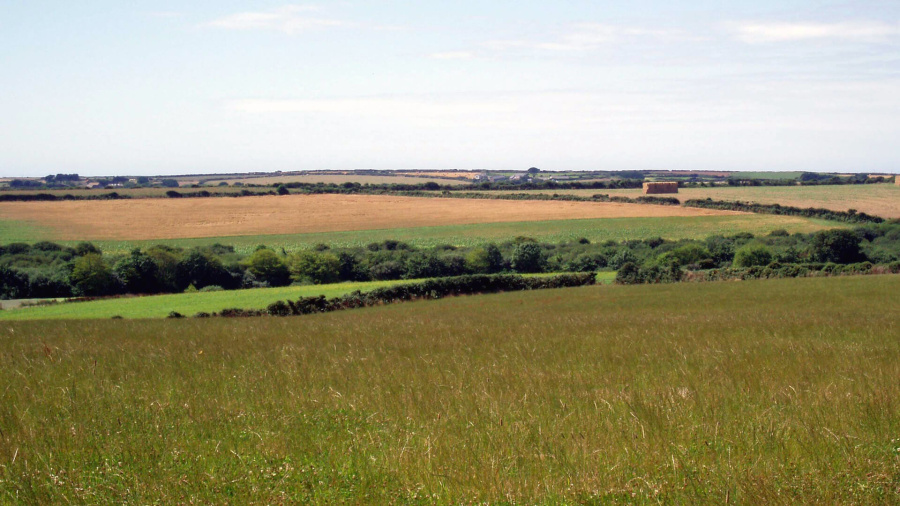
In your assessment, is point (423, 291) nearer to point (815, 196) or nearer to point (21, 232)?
point (21, 232)

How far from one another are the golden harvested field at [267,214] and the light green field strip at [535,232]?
2.99 meters

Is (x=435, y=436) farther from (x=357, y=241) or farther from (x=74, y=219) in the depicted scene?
(x=74, y=219)

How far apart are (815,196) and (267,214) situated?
77.8 meters

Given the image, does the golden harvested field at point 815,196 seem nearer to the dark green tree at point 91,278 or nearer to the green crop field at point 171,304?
the green crop field at point 171,304

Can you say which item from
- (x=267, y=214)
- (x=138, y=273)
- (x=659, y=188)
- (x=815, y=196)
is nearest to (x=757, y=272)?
(x=138, y=273)

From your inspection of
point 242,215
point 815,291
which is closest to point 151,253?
point 242,215

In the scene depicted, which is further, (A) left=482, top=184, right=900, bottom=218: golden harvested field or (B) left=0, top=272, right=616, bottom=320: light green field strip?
(A) left=482, top=184, right=900, bottom=218: golden harvested field

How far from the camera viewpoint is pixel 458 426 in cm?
488

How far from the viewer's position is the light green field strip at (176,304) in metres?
40.2

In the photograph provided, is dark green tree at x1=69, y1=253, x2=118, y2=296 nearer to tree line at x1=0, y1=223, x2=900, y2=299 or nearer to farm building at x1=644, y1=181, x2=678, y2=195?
tree line at x1=0, y1=223, x2=900, y2=299

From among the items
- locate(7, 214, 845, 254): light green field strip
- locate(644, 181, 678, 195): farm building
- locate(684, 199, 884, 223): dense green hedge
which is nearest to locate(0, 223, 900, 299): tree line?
locate(7, 214, 845, 254): light green field strip

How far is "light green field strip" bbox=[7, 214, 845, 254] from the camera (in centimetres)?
7194

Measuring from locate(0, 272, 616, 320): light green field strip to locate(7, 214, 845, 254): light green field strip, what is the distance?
70.7 ft

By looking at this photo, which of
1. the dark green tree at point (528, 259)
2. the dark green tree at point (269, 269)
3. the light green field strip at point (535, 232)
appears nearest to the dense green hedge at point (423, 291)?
the dark green tree at point (528, 259)
